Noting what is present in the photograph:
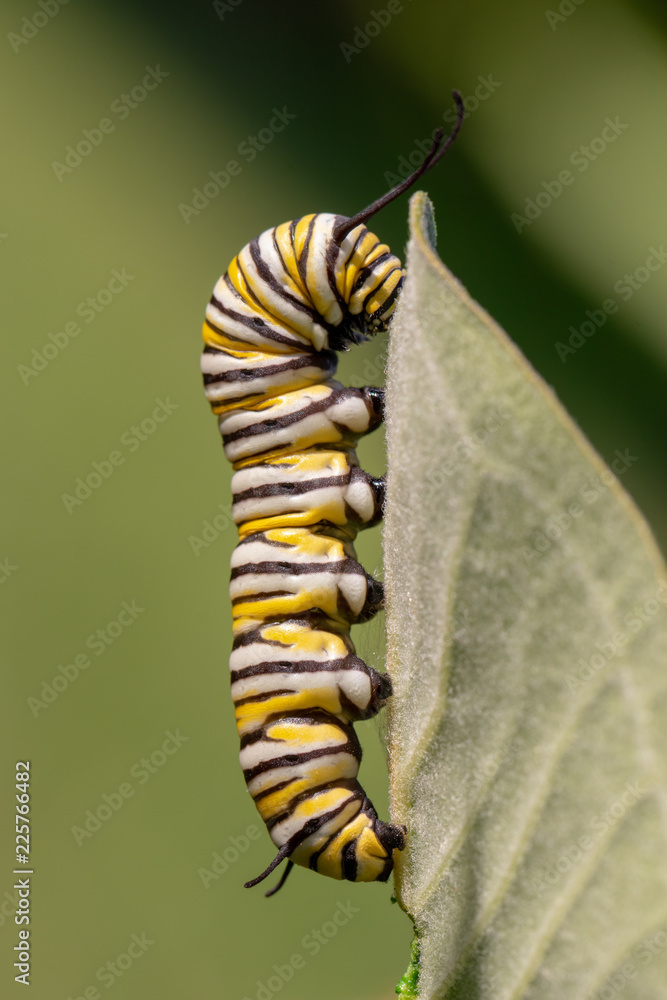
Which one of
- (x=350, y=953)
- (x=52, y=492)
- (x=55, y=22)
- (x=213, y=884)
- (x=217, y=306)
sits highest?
(x=55, y=22)

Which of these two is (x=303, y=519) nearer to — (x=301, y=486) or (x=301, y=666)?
(x=301, y=486)

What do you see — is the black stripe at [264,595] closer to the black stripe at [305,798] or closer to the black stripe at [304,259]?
the black stripe at [305,798]

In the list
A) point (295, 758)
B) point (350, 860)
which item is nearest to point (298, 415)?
point (295, 758)

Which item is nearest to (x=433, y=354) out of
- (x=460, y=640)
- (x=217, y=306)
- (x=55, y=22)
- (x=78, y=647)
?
(x=460, y=640)

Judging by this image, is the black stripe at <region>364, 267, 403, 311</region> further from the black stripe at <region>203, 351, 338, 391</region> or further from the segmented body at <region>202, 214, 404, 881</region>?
the black stripe at <region>203, 351, 338, 391</region>

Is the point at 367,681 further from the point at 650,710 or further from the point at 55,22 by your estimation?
the point at 55,22

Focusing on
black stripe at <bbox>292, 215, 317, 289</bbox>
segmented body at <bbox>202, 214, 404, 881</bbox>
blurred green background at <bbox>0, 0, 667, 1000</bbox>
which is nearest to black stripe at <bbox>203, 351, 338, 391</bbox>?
segmented body at <bbox>202, 214, 404, 881</bbox>
